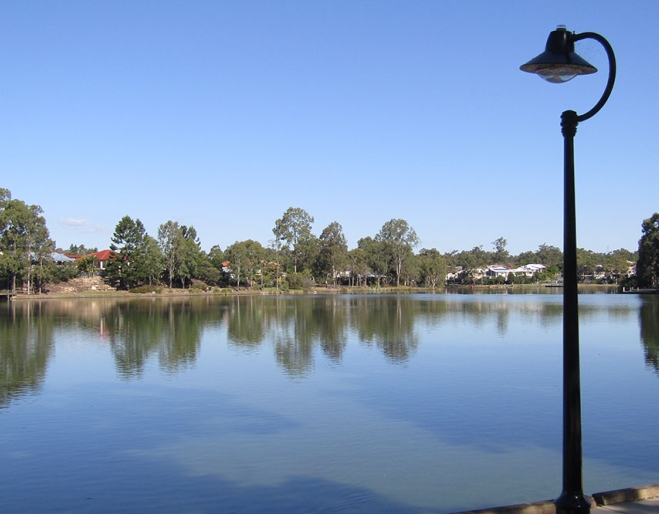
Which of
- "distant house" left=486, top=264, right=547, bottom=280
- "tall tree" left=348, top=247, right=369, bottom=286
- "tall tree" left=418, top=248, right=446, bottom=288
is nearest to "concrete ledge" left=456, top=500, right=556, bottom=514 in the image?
"tall tree" left=348, top=247, right=369, bottom=286

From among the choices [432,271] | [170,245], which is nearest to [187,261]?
[170,245]

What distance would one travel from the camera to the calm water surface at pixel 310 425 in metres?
9.31

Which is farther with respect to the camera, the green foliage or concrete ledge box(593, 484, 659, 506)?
the green foliage

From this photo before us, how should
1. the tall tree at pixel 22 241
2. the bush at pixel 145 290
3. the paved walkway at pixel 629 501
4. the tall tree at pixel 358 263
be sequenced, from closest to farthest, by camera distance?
the paved walkway at pixel 629 501, the tall tree at pixel 22 241, the bush at pixel 145 290, the tall tree at pixel 358 263

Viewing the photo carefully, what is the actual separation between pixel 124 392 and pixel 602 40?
1554cm

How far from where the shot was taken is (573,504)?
5.28 metres

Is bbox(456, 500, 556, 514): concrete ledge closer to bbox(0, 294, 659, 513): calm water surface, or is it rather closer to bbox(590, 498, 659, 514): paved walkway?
bbox(590, 498, 659, 514): paved walkway

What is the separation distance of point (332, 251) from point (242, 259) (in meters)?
17.2

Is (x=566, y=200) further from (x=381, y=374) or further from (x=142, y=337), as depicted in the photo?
(x=142, y=337)

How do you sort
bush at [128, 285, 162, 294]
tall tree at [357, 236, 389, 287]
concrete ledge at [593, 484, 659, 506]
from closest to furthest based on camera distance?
1. concrete ledge at [593, 484, 659, 506]
2. bush at [128, 285, 162, 294]
3. tall tree at [357, 236, 389, 287]

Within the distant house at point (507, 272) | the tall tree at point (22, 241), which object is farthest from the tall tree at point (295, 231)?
the distant house at point (507, 272)

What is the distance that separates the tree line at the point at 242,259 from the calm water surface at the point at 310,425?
52.9 meters

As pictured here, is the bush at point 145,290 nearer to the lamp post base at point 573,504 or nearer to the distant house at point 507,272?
the lamp post base at point 573,504

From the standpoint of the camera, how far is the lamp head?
5.27 meters
